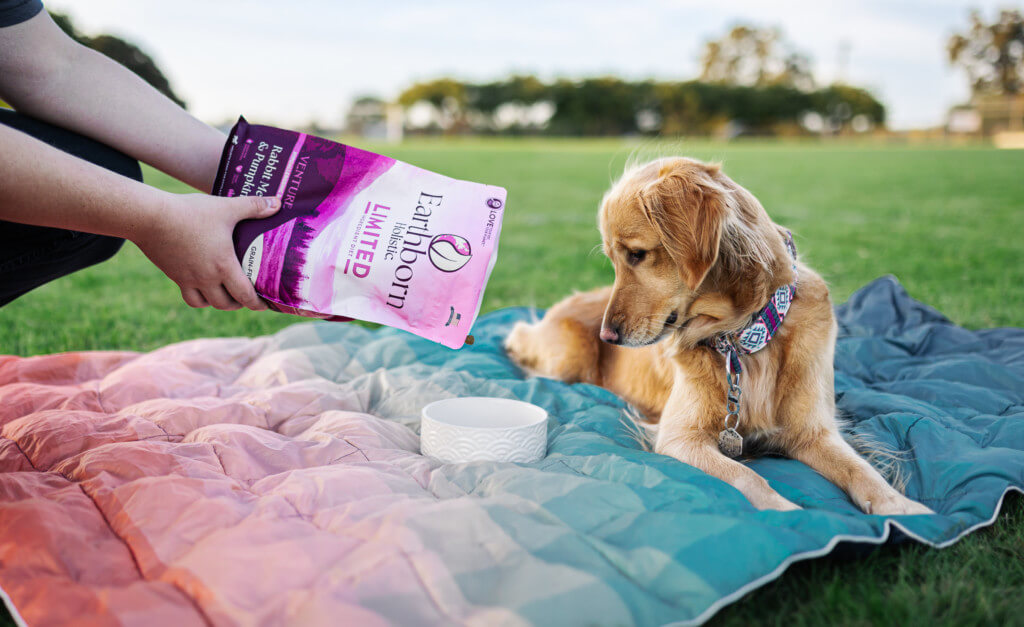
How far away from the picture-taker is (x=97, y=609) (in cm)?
132

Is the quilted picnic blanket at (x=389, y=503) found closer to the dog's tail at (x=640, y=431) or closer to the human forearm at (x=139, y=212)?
the dog's tail at (x=640, y=431)

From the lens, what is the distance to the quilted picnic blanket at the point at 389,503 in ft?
4.43

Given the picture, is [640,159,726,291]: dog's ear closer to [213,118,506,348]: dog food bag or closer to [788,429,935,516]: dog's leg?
[213,118,506,348]: dog food bag

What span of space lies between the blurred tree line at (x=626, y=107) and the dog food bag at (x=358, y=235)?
5334cm

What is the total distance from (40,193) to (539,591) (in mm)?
1433

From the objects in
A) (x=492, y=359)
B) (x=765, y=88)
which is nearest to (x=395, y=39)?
(x=765, y=88)

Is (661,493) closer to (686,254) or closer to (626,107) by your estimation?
(686,254)

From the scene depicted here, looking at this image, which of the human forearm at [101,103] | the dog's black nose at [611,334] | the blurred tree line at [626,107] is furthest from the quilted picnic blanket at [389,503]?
the blurred tree line at [626,107]

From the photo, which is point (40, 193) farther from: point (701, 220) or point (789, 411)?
point (789, 411)

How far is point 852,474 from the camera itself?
2064 mm

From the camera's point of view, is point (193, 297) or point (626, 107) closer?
point (193, 297)

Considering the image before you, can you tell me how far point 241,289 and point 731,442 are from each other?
5.23ft

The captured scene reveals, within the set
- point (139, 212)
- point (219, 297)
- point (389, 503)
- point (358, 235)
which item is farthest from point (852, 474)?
point (139, 212)

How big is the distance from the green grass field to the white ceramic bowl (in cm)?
78
